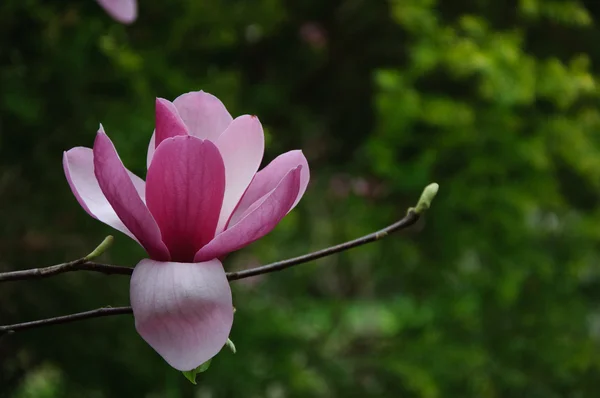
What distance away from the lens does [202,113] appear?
0.32m

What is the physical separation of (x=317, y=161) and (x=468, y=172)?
296 mm

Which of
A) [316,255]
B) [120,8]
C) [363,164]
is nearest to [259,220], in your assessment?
[316,255]

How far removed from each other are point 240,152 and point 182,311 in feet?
0.25

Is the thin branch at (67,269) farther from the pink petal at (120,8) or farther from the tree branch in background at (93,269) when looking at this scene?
the pink petal at (120,8)

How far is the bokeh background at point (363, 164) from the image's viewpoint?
865 millimetres

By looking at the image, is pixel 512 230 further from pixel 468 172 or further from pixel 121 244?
pixel 121 244

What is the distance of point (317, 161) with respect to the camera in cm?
130

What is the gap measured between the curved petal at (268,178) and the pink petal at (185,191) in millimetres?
15

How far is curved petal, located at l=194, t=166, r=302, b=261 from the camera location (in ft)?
0.85

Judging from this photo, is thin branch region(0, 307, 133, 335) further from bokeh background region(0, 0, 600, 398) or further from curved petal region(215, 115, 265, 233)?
bokeh background region(0, 0, 600, 398)

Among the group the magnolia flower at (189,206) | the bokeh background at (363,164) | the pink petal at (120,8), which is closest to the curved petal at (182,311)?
the magnolia flower at (189,206)

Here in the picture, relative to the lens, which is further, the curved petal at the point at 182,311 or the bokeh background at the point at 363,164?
the bokeh background at the point at 363,164

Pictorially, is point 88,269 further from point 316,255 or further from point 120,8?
point 120,8

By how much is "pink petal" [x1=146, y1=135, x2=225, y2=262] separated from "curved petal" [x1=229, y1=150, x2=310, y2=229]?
0.01 metres
